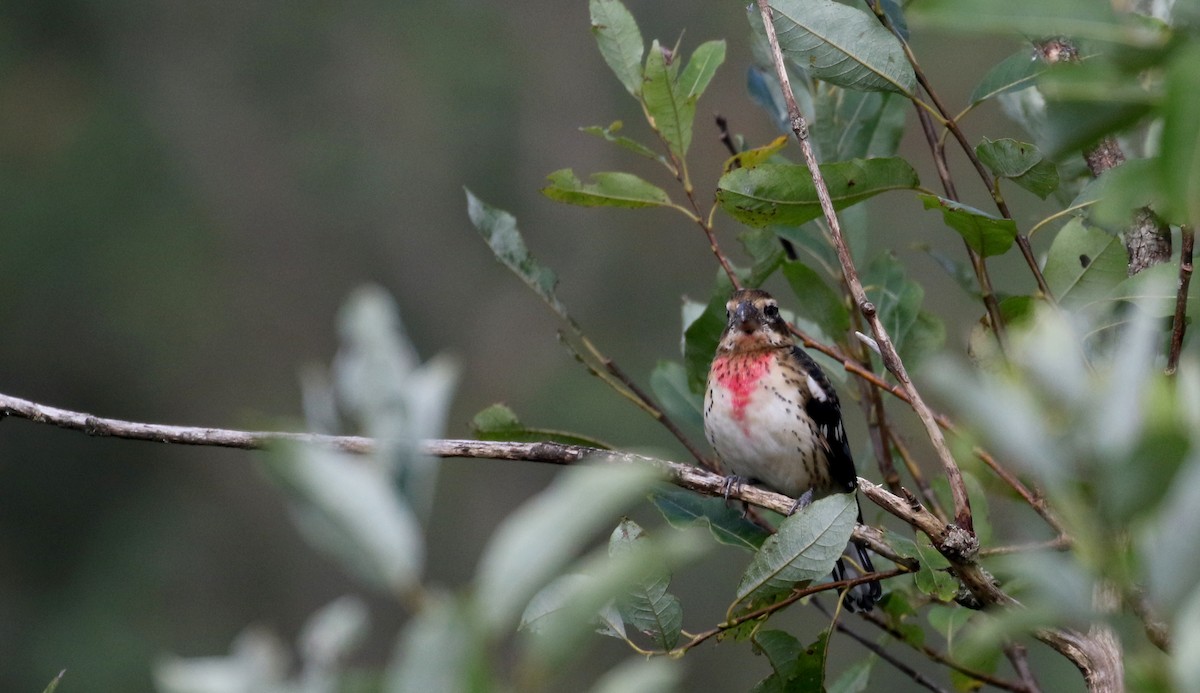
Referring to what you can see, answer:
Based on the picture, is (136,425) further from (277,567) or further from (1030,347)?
(277,567)

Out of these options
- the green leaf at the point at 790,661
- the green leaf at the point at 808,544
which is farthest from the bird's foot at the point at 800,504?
the green leaf at the point at 790,661

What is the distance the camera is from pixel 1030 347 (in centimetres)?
88

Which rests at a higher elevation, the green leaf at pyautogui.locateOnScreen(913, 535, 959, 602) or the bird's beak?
the bird's beak

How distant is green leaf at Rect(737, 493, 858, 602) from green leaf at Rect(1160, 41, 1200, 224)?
103cm

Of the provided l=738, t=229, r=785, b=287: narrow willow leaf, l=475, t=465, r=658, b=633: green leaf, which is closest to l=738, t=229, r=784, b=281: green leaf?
l=738, t=229, r=785, b=287: narrow willow leaf

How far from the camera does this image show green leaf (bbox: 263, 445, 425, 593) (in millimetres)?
795

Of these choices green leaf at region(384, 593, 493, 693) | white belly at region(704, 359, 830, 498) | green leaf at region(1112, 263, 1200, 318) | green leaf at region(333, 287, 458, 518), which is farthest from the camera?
white belly at region(704, 359, 830, 498)

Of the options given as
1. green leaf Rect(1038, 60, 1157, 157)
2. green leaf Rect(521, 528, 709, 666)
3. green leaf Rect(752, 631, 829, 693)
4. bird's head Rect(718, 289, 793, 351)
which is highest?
bird's head Rect(718, 289, 793, 351)

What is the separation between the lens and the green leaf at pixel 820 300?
2.62m

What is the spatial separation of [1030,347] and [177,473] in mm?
16719

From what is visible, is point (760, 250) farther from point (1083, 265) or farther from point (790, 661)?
point (790, 661)

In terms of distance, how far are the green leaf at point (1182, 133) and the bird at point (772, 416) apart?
2868 millimetres

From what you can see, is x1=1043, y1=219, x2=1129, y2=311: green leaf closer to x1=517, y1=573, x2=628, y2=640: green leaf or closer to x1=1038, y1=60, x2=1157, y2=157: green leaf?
x1=517, y1=573, x2=628, y2=640: green leaf

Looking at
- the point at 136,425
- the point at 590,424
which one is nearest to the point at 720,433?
the point at 136,425
